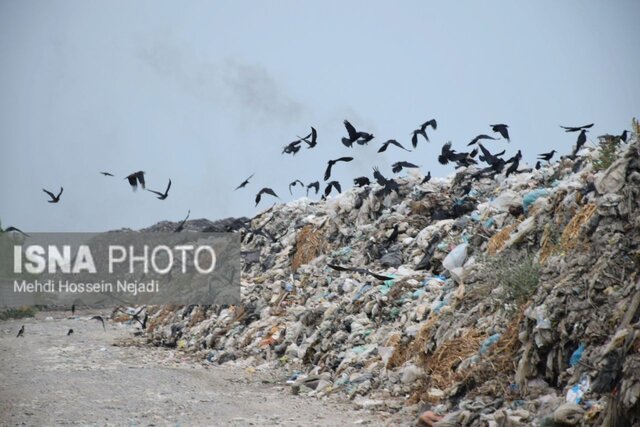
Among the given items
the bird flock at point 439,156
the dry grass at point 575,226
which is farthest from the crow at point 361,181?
the dry grass at point 575,226

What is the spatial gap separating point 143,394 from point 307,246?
596cm

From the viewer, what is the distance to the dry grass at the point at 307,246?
12.6 meters

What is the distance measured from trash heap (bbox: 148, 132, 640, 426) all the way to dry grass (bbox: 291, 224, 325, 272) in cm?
29

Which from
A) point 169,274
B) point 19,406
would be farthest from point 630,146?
point 169,274

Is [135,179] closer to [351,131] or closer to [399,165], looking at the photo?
[351,131]

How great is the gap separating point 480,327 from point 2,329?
41.4ft

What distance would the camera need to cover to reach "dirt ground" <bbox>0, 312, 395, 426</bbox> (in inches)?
240

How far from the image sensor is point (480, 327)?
21.1 feet

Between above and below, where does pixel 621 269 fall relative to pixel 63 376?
above

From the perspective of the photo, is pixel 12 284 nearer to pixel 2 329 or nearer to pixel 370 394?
pixel 2 329

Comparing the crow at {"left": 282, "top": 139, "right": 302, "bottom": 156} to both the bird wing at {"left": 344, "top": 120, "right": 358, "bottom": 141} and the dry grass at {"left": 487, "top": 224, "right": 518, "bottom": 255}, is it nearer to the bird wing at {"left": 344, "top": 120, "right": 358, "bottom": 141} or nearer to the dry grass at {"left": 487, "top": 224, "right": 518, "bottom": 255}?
the bird wing at {"left": 344, "top": 120, "right": 358, "bottom": 141}

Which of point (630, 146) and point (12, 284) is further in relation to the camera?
point (12, 284)

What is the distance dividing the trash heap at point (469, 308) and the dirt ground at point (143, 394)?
1.39 feet

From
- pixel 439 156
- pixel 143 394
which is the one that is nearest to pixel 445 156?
pixel 439 156
